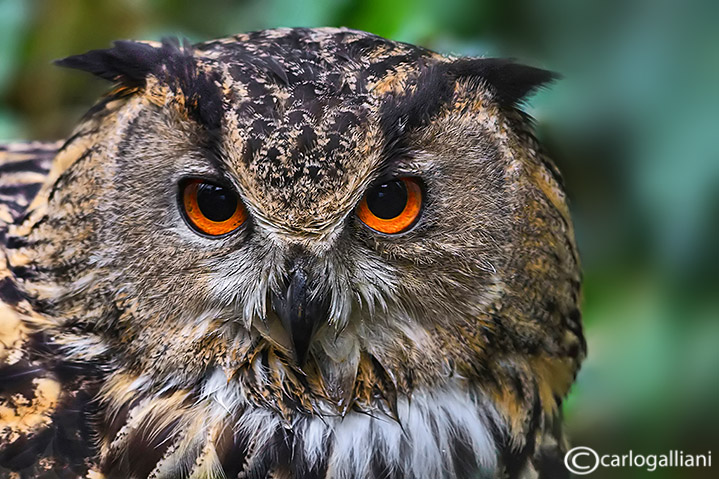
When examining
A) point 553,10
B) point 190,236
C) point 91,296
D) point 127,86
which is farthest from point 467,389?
point 553,10

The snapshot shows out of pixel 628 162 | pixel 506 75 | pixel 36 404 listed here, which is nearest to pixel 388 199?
pixel 506 75

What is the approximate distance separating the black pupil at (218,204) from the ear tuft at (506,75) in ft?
1.49

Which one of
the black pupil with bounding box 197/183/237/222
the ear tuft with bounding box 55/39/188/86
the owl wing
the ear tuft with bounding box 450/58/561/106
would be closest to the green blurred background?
the ear tuft with bounding box 450/58/561/106

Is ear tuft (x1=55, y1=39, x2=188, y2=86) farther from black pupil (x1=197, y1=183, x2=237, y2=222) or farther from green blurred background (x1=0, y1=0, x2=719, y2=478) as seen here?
green blurred background (x1=0, y1=0, x2=719, y2=478)

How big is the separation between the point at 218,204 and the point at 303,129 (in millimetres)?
205

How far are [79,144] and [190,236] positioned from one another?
0.34 m

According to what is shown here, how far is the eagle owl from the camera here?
137 cm

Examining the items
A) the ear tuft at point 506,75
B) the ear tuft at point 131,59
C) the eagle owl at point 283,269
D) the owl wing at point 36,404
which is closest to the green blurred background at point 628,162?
the ear tuft at point 506,75

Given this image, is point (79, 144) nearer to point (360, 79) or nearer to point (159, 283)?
point (159, 283)

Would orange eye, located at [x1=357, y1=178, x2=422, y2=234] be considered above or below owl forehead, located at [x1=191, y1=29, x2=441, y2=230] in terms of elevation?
below

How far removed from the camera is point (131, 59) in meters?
1.50

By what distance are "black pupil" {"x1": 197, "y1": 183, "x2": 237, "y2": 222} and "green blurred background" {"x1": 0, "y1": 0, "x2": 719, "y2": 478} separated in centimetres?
57

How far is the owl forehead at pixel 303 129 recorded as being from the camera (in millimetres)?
1310

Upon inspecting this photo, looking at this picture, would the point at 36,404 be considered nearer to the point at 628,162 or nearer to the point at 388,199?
the point at 388,199
